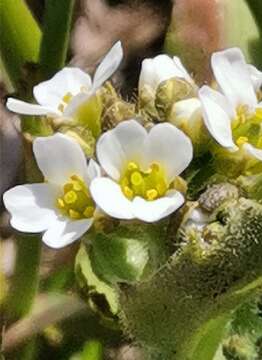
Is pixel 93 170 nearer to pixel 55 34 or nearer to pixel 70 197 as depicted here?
pixel 70 197

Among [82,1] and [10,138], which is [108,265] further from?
[82,1]

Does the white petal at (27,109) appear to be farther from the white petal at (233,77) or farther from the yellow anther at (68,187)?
the white petal at (233,77)

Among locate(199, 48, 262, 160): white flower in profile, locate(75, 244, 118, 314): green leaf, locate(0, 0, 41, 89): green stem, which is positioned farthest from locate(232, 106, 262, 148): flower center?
locate(0, 0, 41, 89): green stem

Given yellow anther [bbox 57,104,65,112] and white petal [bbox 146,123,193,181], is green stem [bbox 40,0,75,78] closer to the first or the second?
yellow anther [bbox 57,104,65,112]

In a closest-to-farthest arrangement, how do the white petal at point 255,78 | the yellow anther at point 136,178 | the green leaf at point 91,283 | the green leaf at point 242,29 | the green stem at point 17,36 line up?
the yellow anther at point 136,178
the white petal at point 255,78
the green leaf at point 91,283
the green stem at point 17,36
the green leaf at point 242,29

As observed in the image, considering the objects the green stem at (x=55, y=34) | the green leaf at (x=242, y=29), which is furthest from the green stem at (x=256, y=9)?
the green stem at (x=55, y=34)

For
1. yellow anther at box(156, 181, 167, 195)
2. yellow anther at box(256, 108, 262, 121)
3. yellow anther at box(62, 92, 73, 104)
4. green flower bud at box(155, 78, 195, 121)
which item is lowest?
yellow anther at box(156, 181, 167, 195)
